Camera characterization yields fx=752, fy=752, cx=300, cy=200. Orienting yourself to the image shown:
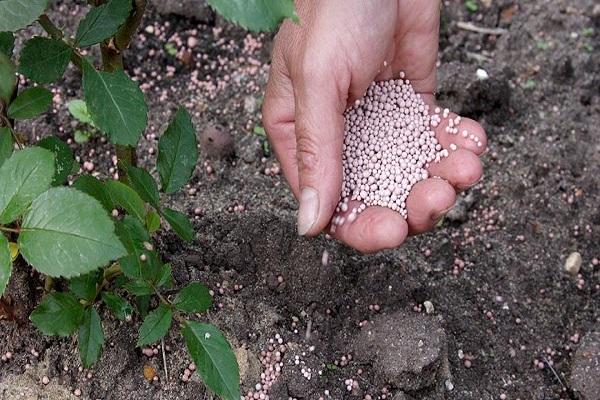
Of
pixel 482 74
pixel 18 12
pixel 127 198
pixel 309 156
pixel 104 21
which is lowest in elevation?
pixel 482 74

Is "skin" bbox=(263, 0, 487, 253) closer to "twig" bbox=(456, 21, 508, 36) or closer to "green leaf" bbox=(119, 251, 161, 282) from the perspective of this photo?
"green leaf" bbox=(119, 251, 161, 282)

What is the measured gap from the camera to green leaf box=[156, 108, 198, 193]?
4.13 ft

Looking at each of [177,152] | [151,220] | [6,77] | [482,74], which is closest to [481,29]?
[482,74]

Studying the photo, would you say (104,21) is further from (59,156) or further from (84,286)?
(84,286)

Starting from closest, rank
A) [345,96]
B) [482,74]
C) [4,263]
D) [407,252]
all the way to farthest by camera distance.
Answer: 1. [4,263]
2. [345,96]
3. [407,252]
4. [482,74]

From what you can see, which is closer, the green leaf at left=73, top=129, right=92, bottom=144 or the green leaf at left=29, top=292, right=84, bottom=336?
the green leaf at left=29, top=292, right=84, bottom=336

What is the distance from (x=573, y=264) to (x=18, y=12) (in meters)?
1.38

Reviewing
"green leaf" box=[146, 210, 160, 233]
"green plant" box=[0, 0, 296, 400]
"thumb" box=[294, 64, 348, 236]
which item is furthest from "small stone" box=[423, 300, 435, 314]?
"green leaf" box=[146, 210, 160, 233]

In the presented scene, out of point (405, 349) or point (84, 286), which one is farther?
point (405, 349)

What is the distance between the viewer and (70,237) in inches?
34.9

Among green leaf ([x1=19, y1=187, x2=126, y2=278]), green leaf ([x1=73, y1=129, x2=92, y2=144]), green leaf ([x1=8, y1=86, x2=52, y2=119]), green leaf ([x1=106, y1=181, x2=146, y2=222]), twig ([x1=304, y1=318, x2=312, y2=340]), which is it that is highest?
green leaf ([x1=19, y1=187, x2=126, y2=278])

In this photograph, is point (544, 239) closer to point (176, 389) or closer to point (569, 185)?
point (569, 185)

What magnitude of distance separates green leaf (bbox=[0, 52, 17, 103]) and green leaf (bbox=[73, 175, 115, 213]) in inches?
6.6

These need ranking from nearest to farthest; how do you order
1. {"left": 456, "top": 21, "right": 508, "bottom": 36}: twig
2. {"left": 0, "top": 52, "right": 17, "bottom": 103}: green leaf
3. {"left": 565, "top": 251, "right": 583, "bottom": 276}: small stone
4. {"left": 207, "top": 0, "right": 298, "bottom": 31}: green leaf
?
{"left": 207, "top": 0, "right": 298, "bottom": 31}: green leaf, {"left": 0, "top": 52, "right": 17, "bottom": 103}: green leaf, {"left": 565, "top": 251, "right": 583, "bottom": 276}: small stone, {"left": 456, "top": 21, "right": 508, "bottom": 36}: twig
